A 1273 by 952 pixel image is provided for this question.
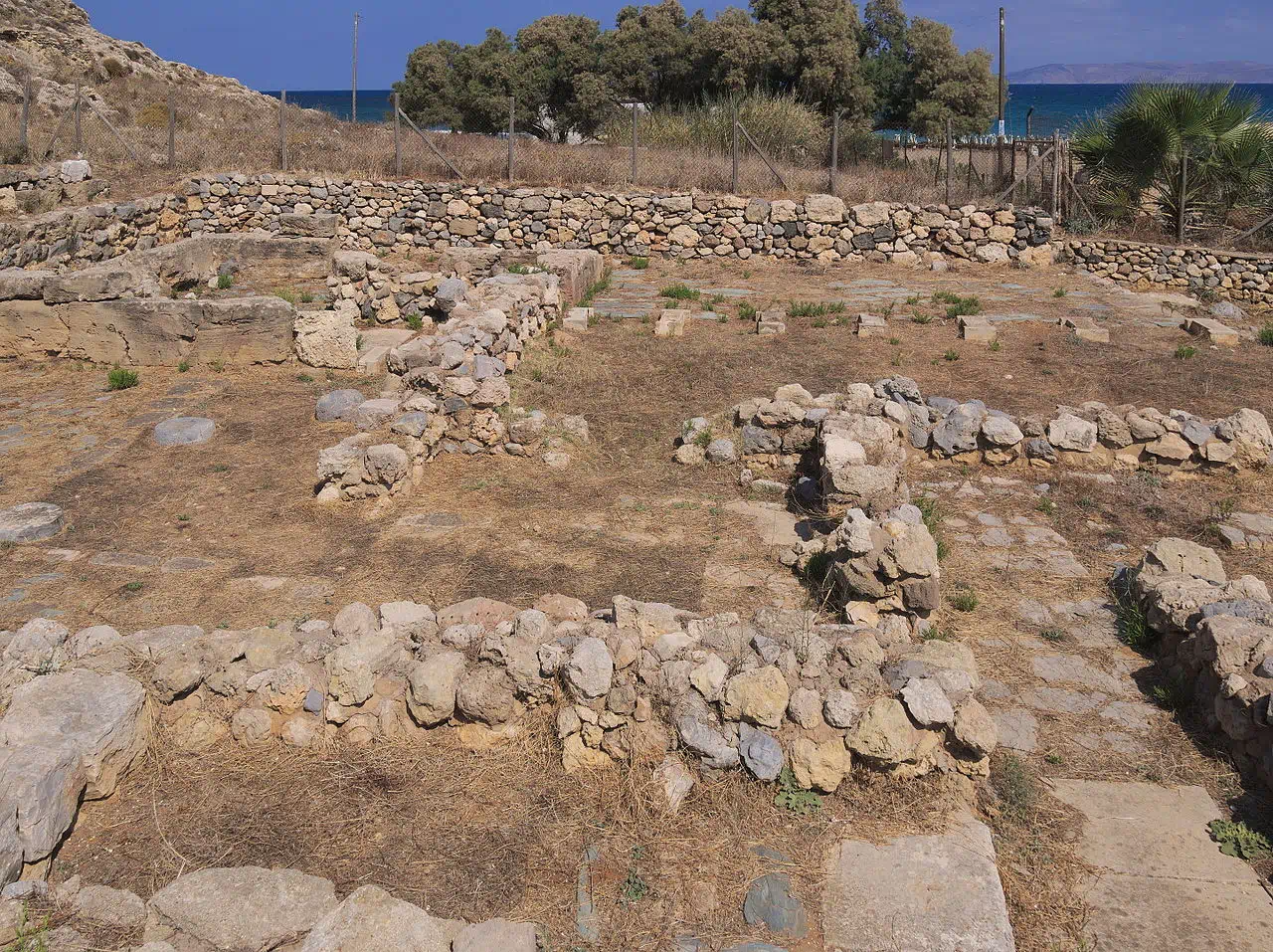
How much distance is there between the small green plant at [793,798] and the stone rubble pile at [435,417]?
14.9ft

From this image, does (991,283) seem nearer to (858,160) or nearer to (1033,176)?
(1033,176)

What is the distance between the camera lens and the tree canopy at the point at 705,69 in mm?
28547

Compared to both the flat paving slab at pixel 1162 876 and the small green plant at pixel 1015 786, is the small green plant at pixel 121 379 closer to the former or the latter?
the small green plant at pixel 1015 786

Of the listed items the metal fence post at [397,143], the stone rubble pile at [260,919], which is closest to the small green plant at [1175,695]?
the stone rubble pile at [260,919]

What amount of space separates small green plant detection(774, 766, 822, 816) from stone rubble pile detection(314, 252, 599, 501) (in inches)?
179

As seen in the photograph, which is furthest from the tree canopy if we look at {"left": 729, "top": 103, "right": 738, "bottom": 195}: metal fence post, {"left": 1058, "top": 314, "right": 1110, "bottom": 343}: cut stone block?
{"left": 1058, "top": 314, "right": 1110, "bottom": 343}: cut stone block

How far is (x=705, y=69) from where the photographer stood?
29.5 m

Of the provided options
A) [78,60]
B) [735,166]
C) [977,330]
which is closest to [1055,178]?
[735,166]

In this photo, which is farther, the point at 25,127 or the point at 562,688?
the point at 25,127

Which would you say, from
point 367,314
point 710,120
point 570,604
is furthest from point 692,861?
point 710,120

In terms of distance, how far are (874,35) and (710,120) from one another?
14517mm

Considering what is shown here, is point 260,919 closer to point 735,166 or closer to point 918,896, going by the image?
point 918,896

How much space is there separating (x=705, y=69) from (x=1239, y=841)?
28.6 meters

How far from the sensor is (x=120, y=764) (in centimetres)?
436
